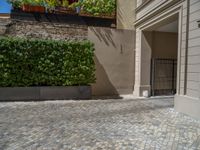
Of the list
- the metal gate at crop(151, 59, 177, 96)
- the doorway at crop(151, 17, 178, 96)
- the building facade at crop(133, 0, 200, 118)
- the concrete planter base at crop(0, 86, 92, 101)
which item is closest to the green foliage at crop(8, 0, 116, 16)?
the building facade at crop(133, 0, 200, 118)

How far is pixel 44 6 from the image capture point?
10805 millimetres

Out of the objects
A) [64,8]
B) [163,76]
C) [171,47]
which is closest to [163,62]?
[163,76]

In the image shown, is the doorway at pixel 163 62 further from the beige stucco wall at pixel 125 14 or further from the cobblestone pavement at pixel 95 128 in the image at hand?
the cobblestone pavement at pixel 95 128

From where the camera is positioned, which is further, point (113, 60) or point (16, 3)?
point (113, 60)

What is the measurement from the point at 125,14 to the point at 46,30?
4.06m

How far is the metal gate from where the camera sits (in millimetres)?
11289

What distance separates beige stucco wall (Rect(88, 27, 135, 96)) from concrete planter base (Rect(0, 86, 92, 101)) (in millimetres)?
1297

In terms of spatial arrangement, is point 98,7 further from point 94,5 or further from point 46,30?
point 46,30

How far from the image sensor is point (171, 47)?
37.8 ft

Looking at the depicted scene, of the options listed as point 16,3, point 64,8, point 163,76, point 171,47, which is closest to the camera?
point 16,3

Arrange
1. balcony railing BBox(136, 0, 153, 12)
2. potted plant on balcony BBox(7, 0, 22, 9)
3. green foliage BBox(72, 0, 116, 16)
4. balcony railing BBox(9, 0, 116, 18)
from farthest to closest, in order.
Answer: green foliage BBox(72, 0, 116, 16)
balcony railing BBox(9, 0, 116, 18)
potted plant on balcony BBox(7, 0, 22, 9)
balcony railing BBox(136, 0, 153, 12)

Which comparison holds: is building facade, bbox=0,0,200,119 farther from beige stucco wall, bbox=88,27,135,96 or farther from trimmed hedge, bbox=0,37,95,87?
trimmed hedge, bbox=0,37,95,87

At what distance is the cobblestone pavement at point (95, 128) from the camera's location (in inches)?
171

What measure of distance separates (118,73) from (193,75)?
193 inches
